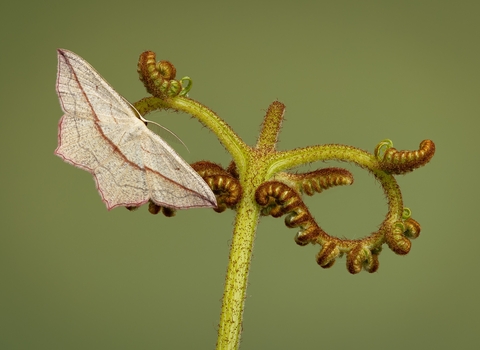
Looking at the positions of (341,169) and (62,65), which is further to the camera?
(341,169)

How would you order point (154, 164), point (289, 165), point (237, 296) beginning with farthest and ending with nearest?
point (289, 165), point (237, 296), point (154, 164)

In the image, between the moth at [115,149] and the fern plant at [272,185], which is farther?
the fern plant at [272,185]

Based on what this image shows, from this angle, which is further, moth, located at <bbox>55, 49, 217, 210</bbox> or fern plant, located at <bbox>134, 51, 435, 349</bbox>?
fern plant, located at <bbox>134, 51, 435, 349</bbox>

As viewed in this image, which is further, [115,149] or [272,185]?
[272,185]

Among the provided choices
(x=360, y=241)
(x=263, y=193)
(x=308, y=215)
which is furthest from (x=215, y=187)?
(x=360, y=241)

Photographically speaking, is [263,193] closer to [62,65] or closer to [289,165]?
[289,165]

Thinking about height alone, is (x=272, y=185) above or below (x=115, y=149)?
above

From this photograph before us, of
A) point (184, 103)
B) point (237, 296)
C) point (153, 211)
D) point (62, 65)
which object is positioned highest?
point (184, 103)

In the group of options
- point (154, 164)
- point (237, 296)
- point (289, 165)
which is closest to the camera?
point (154, 164)
